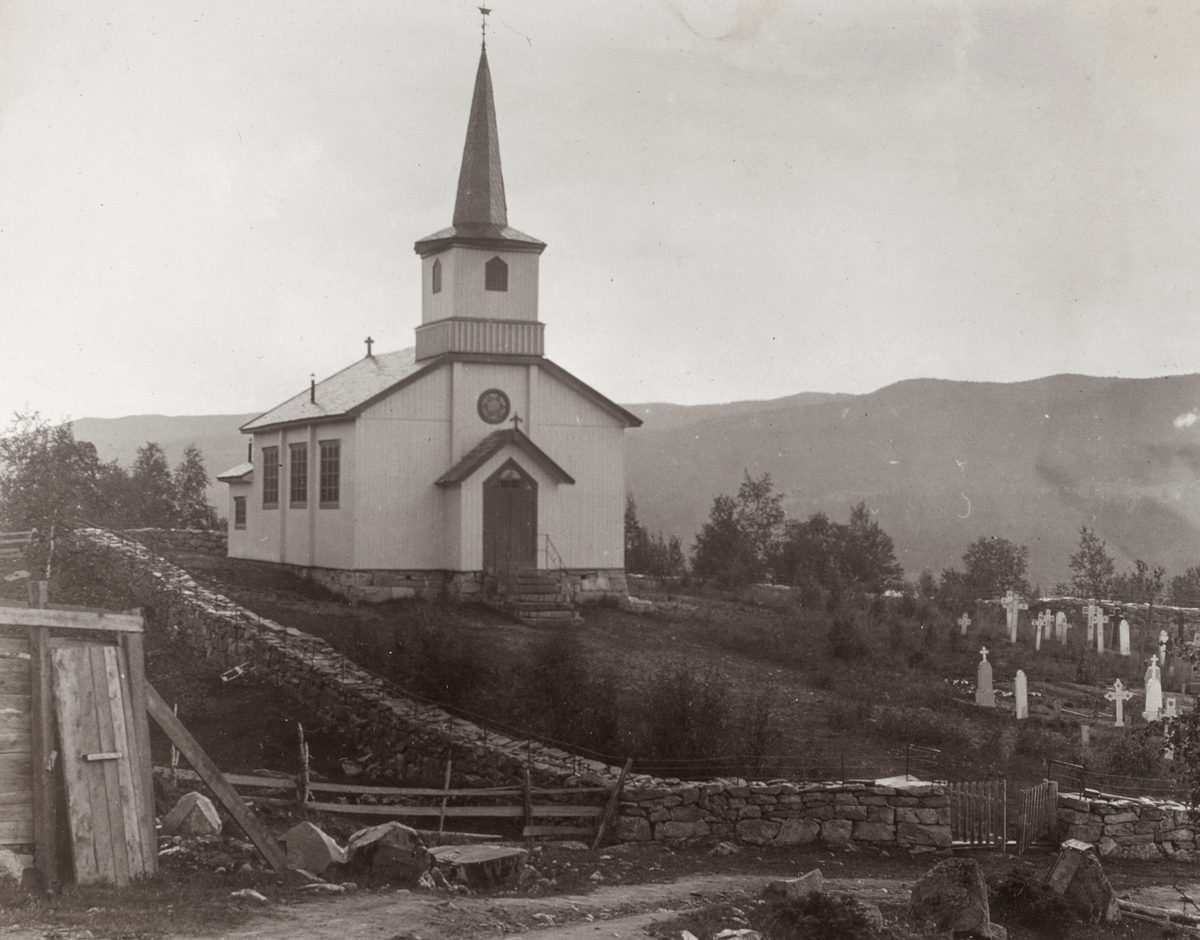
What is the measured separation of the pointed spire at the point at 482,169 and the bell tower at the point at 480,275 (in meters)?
0.03

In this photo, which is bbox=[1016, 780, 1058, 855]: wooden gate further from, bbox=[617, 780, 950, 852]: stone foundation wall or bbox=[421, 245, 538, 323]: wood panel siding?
bbox=[421, 245, 538, 323]: wood panel siding

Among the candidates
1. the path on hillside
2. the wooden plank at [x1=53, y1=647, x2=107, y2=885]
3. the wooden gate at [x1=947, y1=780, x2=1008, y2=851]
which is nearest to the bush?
the path on hillside

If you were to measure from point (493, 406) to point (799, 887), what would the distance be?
71.6ft

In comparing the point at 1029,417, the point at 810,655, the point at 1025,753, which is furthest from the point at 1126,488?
the point at 1025,753

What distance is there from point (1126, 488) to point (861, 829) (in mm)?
89546

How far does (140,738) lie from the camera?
420 inches

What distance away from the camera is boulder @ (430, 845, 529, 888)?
38.2ft

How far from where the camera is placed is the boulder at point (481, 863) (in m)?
11.7

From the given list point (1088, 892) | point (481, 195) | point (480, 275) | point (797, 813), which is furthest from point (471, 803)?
point (481, 195)

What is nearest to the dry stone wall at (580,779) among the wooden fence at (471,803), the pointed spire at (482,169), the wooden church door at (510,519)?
the wooden fence at (471,803)

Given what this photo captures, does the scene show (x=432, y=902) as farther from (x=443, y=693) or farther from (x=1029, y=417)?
(x=1029, y=417)

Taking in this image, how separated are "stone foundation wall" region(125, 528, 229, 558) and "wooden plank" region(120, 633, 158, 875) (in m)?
28.8

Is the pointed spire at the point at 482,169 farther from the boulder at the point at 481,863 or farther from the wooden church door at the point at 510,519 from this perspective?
the boulder at the point at 481,863

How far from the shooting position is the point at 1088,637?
109 feet
